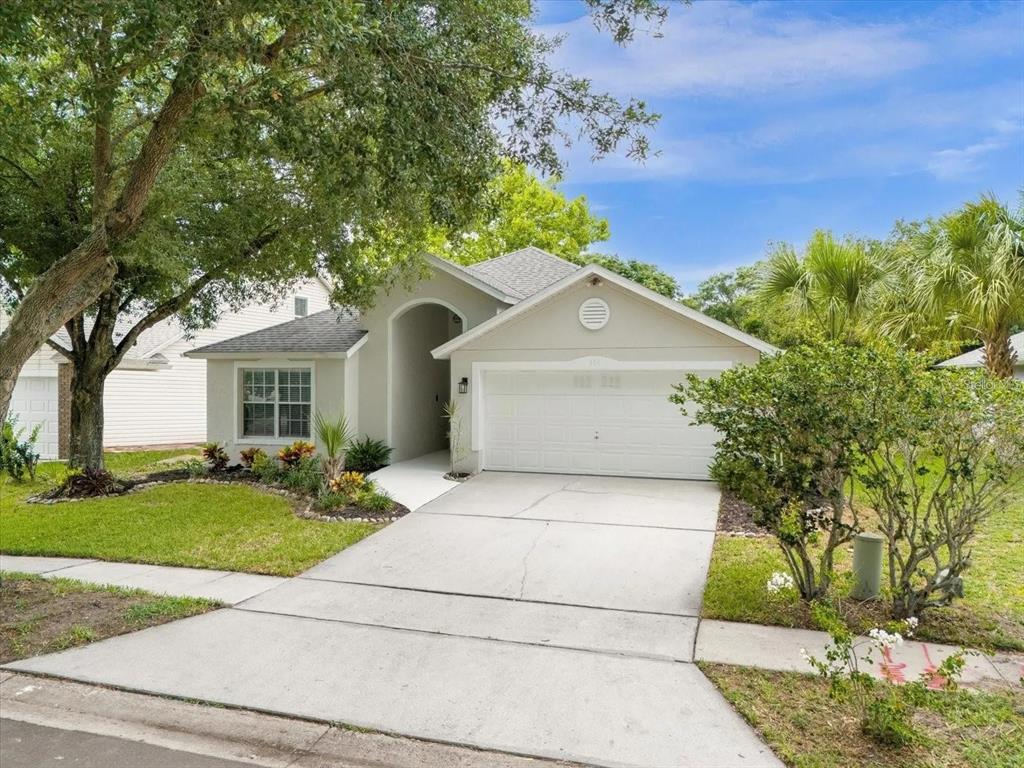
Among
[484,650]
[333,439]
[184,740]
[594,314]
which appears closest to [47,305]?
[184,740]

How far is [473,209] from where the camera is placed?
8.48 metres

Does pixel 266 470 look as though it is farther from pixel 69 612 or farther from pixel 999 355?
pixel 999 355

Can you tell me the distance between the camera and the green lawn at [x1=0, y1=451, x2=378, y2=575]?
25.8ft

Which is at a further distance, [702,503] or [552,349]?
[552,349]

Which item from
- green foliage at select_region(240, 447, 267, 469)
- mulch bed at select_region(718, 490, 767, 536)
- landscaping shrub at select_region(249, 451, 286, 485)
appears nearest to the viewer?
mulch bed at select_region(718, 490, 767, 536)

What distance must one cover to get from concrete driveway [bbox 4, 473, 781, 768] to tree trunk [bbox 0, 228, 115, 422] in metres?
3.06

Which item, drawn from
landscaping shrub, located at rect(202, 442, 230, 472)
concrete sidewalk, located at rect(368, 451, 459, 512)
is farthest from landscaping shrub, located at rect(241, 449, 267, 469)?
concrete sidewalk, located at rect(368, 451, 459, 512)

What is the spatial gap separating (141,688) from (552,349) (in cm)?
932

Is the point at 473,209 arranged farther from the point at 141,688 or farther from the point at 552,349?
the point at 141,688

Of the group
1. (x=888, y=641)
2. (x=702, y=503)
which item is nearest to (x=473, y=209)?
(x=702, y=503)

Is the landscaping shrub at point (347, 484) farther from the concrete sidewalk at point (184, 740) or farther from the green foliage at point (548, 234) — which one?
the green foliage at point (548, 234)

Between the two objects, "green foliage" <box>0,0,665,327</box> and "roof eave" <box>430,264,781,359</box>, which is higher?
"green foliage" <box>0,0,665,327</box>

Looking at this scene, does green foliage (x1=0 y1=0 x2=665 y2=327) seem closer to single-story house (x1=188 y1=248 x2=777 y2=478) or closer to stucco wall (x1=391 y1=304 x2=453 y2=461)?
single-story house (x1=188 y1=248 x2=777 y2=478)

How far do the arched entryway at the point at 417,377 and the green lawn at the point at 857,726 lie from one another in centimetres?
1109
